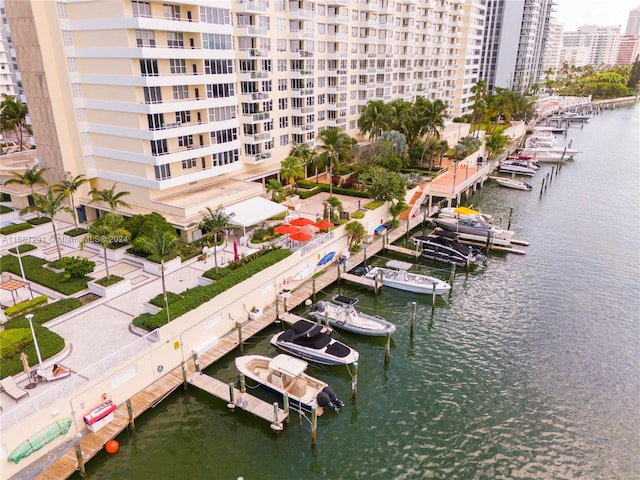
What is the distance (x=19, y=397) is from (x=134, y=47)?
3349 cm

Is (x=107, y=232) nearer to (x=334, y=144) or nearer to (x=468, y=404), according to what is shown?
(x=468, y=404)

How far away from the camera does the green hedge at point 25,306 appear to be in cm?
3244

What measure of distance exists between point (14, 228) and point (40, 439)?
33.5 metres

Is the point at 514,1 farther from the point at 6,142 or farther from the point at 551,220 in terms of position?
the point at 6,142

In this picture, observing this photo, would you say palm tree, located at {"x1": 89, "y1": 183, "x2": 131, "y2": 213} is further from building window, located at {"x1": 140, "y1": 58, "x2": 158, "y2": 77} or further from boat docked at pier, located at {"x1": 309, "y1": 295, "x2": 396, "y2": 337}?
boat docked at pier, located at {"x1": 309, "y1": 295, "x2": 396, "y2": 337}

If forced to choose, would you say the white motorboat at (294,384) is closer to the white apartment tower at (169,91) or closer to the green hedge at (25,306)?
the green hedge at (25,306)

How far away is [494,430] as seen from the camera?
91.9ft

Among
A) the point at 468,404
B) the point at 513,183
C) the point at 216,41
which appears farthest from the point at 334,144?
the point at 468,404

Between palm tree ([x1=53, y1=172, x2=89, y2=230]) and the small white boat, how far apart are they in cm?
6898

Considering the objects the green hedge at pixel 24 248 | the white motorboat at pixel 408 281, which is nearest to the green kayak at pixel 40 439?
the green hedge at pixel 24 248

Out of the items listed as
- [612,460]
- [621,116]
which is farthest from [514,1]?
[612,460]

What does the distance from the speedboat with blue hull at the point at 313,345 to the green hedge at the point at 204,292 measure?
228 inches

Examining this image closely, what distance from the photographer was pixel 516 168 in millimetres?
88812

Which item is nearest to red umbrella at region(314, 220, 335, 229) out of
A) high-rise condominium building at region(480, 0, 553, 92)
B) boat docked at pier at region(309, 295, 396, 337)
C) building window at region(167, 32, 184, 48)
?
boat docked at pier at region(309, 295, 396, 337)
